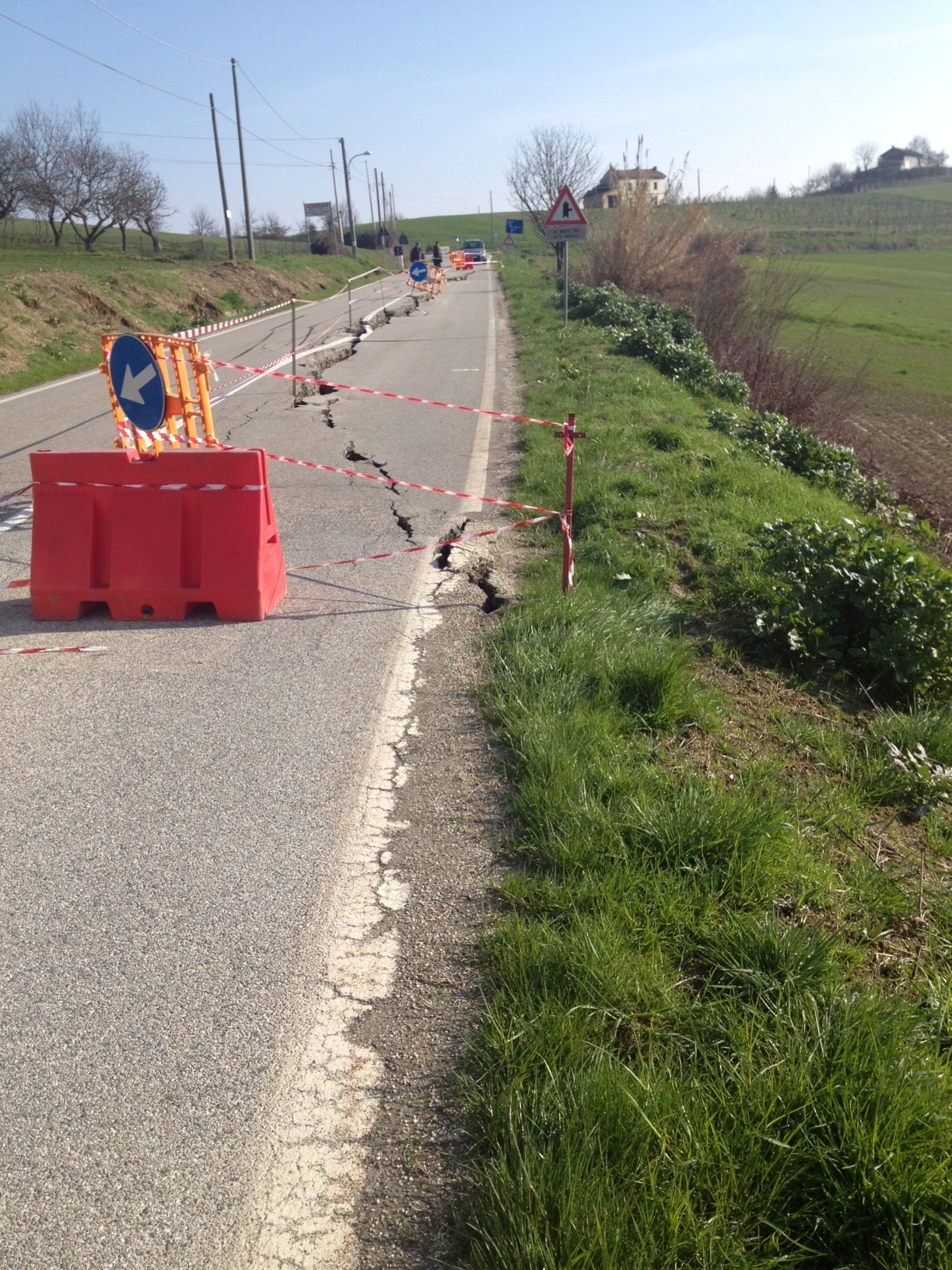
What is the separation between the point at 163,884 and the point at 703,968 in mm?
1835

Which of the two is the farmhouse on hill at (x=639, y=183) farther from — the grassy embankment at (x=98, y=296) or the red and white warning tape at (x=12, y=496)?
the red and white warning tape at (x=12, y=496)

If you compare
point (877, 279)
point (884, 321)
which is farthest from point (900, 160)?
point (884, 321)

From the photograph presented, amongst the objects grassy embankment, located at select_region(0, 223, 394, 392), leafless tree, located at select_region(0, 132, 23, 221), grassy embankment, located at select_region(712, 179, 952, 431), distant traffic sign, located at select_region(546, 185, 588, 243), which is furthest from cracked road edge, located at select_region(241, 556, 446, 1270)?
leafless tree, located at select_region(0, 132, 23, 221)

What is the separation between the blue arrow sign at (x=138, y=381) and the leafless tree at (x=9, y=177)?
55908 mm

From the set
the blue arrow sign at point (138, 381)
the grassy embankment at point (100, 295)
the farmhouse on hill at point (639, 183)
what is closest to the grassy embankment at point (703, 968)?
the blue arrow sign at point (138, 381)

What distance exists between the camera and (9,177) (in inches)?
2147

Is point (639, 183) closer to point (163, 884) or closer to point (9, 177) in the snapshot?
point (163, 884)

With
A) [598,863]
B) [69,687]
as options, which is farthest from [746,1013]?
[69,687]

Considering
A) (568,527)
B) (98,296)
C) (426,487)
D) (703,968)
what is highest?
(98,296)

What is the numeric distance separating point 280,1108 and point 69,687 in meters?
3.18

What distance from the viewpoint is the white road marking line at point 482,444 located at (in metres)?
9.01

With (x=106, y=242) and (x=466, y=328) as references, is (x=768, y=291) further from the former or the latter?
(x=106, y=242)

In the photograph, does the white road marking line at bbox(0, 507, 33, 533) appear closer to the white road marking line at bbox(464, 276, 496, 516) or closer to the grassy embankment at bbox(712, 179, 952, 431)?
the white road marking line at bbox(464, 276, 496, 516)

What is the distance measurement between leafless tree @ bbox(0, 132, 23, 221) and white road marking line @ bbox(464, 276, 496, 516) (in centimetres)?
4639
